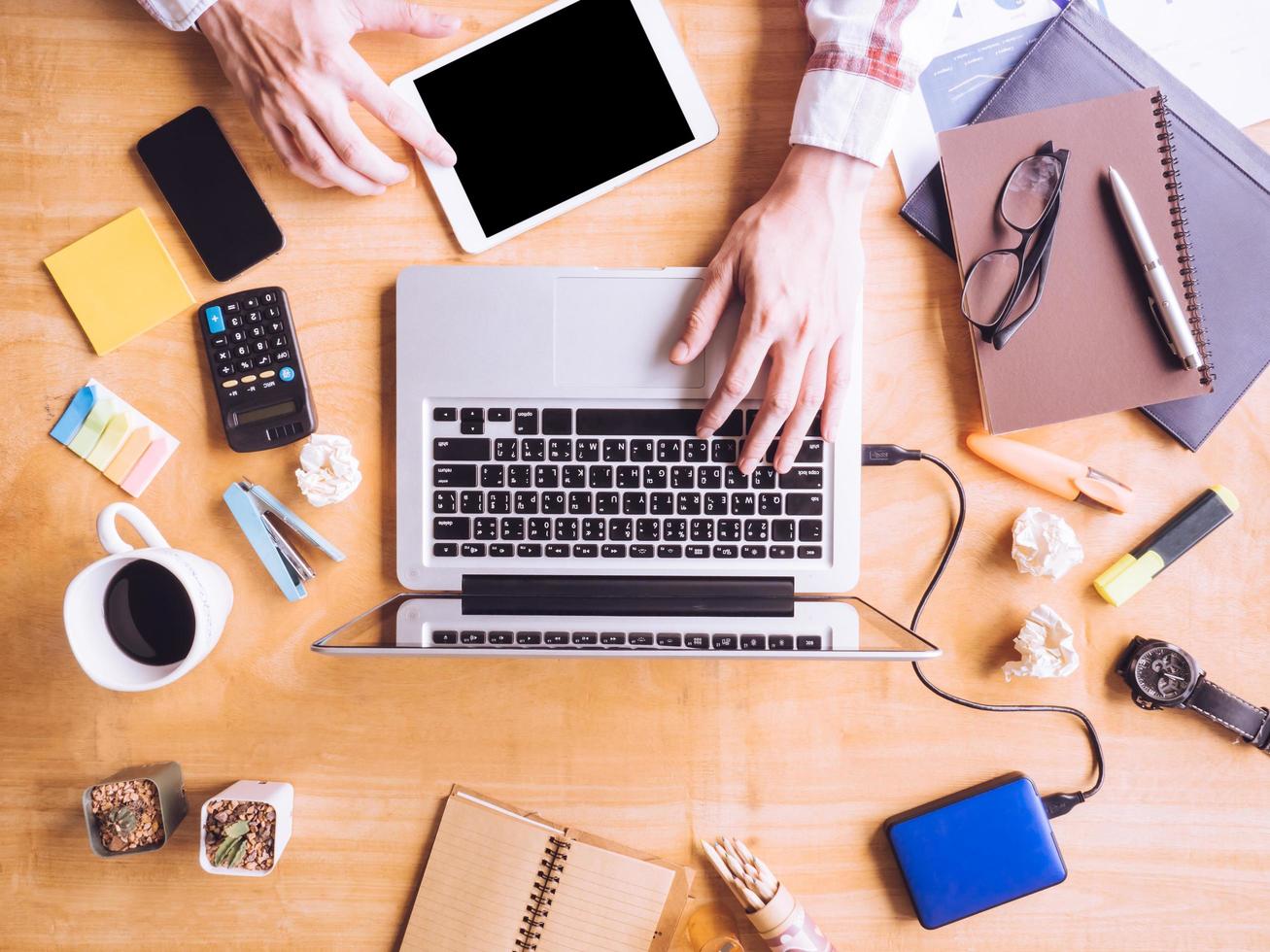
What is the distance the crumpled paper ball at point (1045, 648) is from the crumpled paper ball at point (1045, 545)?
0.05m

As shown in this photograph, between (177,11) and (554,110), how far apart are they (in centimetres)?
39

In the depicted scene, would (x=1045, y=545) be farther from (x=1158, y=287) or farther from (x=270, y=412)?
(x=270, y=412)

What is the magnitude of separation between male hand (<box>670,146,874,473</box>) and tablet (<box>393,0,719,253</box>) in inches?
4.8

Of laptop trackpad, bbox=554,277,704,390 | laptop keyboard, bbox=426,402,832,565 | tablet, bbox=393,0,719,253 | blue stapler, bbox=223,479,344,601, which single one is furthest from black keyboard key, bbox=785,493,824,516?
blue stapler, bbox=223,479,344,601

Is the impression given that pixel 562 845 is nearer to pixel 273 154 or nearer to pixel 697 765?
pixel 697 765

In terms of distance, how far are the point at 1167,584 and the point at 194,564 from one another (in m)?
1.02

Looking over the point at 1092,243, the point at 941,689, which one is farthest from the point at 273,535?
the point at 1092,243

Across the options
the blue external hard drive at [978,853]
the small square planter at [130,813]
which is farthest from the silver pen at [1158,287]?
the small square planter at [130,813]

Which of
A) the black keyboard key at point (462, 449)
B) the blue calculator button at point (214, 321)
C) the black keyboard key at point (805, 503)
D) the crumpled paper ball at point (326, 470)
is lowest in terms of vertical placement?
the crumpled paper ball at point (326, 470)

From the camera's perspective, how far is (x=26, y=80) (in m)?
0.88

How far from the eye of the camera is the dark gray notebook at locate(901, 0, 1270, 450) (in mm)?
864

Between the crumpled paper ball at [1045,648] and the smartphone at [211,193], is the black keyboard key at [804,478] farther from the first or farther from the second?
the smartphone at [211,193]

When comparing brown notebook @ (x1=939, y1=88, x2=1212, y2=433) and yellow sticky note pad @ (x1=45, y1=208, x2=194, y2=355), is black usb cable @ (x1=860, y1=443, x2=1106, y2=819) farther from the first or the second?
yellow sticky note pad @ (x1=45, y1=208, x2=194, y2=355)

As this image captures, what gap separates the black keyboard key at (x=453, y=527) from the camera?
0.84m
